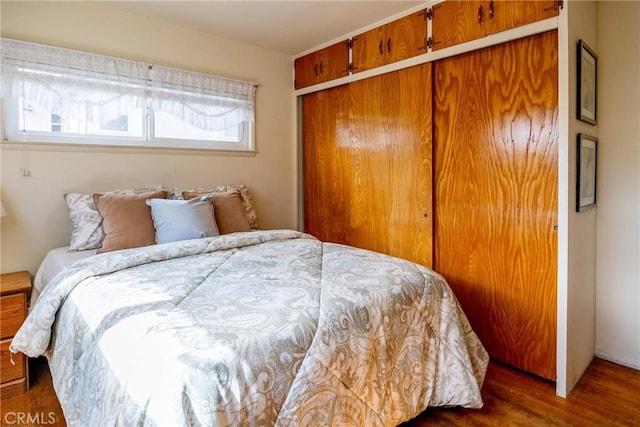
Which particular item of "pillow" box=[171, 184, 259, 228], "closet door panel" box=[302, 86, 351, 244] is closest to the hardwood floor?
"pillow" box=[171, 184, 259, 228]

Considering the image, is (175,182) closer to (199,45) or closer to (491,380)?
(199,45)

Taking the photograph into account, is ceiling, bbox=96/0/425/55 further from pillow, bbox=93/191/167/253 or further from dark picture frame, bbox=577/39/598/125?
pillow, bbox=93/191/167/253

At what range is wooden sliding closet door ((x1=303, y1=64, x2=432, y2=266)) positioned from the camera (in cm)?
260

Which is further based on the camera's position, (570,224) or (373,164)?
(373,164)

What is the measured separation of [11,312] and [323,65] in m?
2.77

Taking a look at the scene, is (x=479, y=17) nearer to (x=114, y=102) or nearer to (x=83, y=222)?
(x=114, y=102)

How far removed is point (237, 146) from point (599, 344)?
305cm

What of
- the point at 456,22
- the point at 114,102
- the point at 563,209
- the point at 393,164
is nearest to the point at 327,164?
the point at 393,164

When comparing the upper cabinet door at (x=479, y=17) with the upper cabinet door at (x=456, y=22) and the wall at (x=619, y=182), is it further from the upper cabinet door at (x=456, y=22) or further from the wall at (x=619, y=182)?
the wall at (x=619, y=182)

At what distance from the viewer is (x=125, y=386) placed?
1.00 m

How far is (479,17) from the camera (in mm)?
2205

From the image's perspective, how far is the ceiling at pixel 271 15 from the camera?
249 centimetres

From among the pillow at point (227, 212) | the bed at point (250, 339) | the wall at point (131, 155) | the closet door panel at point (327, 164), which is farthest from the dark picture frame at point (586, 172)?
the wall at point (131, 155)

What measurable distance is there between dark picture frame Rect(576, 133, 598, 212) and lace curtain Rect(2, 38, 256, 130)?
2.47 metres
